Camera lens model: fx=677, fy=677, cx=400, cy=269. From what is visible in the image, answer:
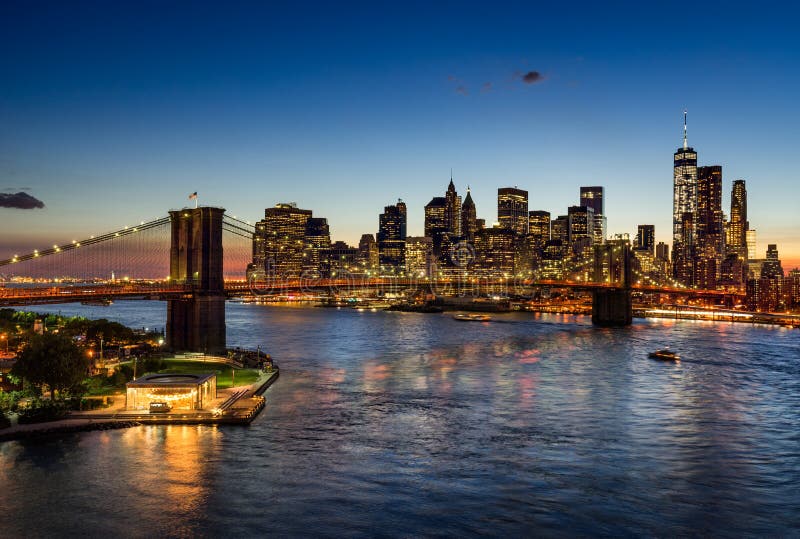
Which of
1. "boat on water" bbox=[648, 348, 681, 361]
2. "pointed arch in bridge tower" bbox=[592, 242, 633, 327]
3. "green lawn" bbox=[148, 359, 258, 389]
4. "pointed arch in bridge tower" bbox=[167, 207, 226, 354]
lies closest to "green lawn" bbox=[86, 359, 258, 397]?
"green lawn" bbox=[148, 359, 258, 389]

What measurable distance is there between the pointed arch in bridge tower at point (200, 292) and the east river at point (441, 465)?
10464 millimetres

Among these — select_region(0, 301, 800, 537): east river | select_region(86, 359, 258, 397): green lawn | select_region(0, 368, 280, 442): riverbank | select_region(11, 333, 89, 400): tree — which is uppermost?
select_region(11, 333, 89, 400): tree

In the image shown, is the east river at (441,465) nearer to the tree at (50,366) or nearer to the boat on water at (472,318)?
the tree at (50,366)

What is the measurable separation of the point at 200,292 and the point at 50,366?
2145cm

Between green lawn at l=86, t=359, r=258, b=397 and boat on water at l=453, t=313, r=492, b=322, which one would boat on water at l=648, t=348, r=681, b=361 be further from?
boat on water at l=453, t=313, r=492, b=322

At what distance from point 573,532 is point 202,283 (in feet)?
144

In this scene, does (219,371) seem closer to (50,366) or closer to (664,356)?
(50,366)

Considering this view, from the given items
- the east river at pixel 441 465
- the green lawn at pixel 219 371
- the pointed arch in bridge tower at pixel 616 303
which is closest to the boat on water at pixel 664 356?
the east river at pixel 441 465

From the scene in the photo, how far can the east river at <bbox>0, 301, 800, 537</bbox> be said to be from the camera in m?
24.4

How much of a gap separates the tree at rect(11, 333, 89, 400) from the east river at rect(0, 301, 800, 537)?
6.33 metres

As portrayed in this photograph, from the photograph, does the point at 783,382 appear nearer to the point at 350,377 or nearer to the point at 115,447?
the point at 350,377

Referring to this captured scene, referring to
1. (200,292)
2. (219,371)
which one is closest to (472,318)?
(200,292)

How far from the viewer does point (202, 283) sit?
59.8 meters

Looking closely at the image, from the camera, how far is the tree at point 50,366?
126 feet
